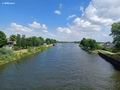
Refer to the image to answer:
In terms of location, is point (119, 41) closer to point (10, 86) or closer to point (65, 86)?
point (65, 86)

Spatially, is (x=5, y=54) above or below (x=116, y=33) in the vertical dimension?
below

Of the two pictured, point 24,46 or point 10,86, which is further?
point 24,46

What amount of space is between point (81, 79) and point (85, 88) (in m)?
3.57

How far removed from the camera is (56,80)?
19.9 metres

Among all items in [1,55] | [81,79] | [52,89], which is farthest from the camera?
[1,55]

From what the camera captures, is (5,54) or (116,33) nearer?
(5,54)

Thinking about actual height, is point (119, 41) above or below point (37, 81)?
above

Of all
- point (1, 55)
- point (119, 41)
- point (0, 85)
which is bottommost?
point (0, 85)

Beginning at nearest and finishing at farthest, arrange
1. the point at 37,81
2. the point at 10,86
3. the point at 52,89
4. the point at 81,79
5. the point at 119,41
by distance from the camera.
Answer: the point at 52,89, the point at 10,86, the point at 37,81, the point at 81,79, the point at 119,41

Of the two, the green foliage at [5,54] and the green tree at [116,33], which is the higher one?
the green tree at [116,33]

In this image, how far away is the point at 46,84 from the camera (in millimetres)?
18109

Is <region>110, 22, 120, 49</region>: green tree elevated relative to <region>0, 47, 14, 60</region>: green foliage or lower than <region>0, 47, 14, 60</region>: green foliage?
elevated

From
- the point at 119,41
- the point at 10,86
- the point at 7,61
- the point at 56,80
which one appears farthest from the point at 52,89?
the point at 119,41

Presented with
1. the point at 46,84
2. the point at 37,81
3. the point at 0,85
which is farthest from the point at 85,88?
the point at 0,85
